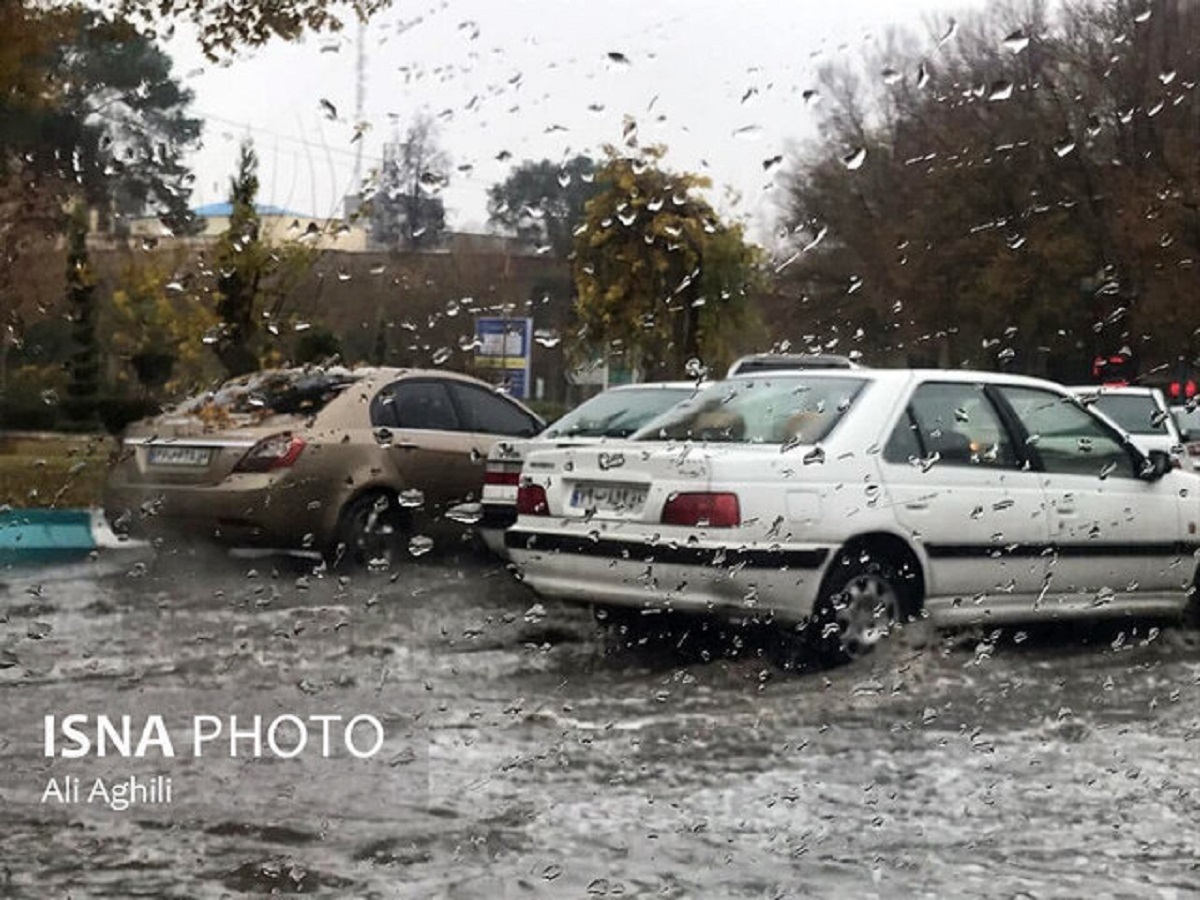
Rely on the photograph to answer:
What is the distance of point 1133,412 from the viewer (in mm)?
7199

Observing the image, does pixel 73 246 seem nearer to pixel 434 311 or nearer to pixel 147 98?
pixel 147 98

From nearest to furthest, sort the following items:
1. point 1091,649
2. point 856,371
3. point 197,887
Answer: point 197,887, point 856,371, point 1091,649

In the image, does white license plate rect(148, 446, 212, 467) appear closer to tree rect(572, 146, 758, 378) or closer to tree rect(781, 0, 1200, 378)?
tree rect(572, 146, 758, 378)

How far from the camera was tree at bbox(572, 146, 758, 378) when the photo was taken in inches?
161

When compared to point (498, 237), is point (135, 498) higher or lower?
lower

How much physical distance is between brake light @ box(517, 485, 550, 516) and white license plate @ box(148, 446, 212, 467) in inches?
66.9

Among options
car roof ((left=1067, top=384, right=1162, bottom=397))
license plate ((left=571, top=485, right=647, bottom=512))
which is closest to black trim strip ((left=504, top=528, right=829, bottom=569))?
license plate ((left=571, top=485, right=647, bottom=512))

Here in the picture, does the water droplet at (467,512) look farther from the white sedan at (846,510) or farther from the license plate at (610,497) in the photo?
the license plate at (610,497)

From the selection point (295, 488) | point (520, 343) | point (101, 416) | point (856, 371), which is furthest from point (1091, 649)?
point (101, 416)

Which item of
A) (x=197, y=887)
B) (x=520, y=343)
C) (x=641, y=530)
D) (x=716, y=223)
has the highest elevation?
(x=716, y=223)

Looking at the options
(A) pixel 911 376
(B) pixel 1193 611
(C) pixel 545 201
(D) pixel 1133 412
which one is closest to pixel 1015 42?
(C) pixel 545 201

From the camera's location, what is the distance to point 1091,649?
6.93 metres

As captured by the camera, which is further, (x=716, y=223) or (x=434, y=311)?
(x=716, y=223)

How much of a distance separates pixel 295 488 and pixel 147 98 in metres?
1.90
